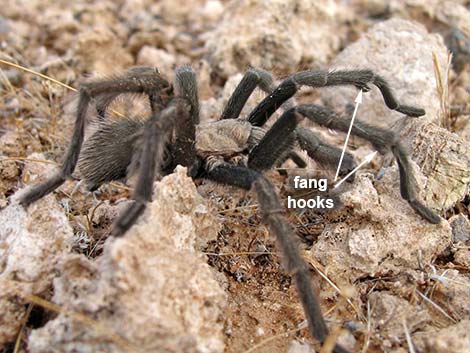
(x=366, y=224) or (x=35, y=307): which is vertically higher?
(x=366, y=224)

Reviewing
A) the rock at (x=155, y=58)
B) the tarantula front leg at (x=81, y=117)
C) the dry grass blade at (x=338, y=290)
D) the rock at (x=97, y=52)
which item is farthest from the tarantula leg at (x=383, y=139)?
the rock at (x=97, y=52)

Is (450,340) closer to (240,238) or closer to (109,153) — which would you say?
(240,238)

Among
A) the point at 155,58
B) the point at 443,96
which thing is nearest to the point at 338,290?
the point at 443,96

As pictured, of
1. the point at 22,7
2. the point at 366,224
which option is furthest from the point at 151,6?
the point at 366,224

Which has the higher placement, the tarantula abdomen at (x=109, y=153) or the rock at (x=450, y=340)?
the tarantula abdomen at (x=109, y=153)

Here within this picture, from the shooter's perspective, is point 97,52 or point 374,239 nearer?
point 374,239

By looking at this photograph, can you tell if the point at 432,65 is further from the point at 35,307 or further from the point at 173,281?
the point at 35,307

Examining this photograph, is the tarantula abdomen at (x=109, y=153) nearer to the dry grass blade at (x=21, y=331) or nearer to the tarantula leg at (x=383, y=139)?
the dry grass blade at (x=21, y=331)
